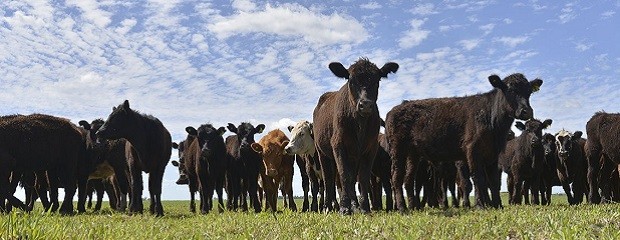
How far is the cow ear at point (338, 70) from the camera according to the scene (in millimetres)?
9859

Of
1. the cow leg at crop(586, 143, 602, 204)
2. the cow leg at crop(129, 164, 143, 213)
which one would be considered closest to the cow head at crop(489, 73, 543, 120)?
the cow leg at crop(586, 143, 602, 204)

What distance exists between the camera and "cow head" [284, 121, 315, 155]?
13.0 metres

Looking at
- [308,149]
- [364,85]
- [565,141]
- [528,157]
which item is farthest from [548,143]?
[364,85]

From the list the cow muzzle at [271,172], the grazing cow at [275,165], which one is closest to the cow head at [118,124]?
the grazing cow at [275,165]

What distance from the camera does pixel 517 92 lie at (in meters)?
10.6

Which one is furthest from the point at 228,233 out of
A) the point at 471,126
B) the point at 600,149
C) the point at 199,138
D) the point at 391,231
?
the point at 600,149

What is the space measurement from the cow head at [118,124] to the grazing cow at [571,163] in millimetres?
12177

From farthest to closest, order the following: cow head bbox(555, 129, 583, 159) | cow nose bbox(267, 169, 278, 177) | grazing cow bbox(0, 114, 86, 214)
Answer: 1. cow head bbox(555, 129, 583, 159)
2. cow nose bbox(267, 169, 278, 177)
3. grazing cow bbox(0, 114, 86, 214)

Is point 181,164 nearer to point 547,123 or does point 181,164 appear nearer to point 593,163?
point 547,123

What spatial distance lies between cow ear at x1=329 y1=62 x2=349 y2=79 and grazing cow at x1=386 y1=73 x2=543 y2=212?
270cm

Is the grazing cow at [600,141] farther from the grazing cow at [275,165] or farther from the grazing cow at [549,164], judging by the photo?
the grazing cow at [275,165]

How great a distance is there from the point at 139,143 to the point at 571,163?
13.4 meters

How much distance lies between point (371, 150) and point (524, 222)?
13.5 ft

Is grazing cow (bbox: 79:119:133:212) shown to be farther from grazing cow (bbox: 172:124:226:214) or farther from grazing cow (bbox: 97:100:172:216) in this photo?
grazing cow (bbox: 97:100:172:216)
